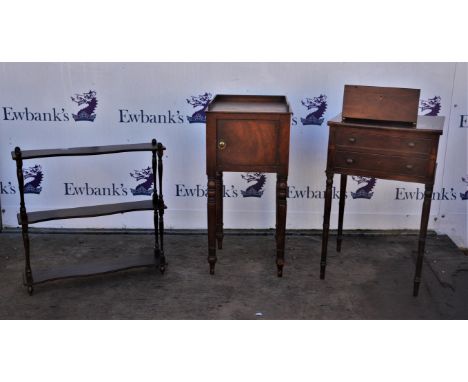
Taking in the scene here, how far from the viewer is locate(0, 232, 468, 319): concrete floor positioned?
3340 millimetres

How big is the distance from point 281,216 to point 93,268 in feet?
4.30

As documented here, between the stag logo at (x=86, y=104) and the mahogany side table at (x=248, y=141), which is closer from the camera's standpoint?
the mahogany side table at (x=248, y=141)

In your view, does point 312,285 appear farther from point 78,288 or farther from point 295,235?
point 78,288

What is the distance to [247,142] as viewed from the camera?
3406 millimetres

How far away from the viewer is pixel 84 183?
4.51 metres

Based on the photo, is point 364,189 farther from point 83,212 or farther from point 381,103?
point 83,212

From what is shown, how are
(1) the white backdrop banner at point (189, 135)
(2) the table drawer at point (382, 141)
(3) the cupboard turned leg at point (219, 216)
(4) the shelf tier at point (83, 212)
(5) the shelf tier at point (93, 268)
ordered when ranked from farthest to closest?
(1) the white backdrop banner at point (189, 135)
(3) the cupboard turned leg at point (219, 216)
(5) the shelf tier at point (93, 268)
(4) the shelf tier at point (83, 212)
(2) the table drawer at point (382, 141)

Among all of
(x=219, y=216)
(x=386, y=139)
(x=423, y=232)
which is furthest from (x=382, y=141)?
(x=219, y=216)

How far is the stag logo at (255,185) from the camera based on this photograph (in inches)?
175

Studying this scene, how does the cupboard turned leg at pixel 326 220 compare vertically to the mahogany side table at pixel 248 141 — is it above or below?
below

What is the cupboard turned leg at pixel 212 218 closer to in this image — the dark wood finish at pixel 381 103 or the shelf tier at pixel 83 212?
the shelf tier at pixel 83 212

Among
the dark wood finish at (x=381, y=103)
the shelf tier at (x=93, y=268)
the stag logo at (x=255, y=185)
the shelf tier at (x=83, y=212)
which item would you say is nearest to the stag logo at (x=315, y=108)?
the stag logo at (x=255, y=185)

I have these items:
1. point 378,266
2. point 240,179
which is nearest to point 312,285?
point 378,266

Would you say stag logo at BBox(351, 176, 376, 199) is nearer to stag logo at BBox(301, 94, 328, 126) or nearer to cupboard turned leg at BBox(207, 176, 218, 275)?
stag logo at BBox(301, 94, 328, 126)
